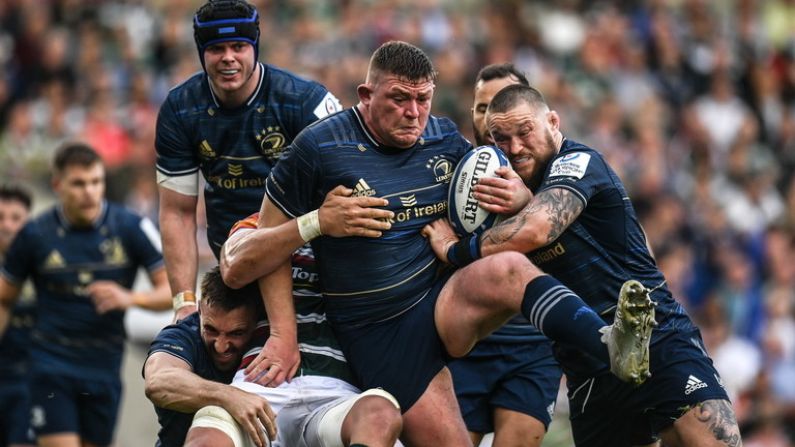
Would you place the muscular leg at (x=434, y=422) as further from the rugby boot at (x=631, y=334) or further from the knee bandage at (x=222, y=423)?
the rugby boot at (x=631, y=334)

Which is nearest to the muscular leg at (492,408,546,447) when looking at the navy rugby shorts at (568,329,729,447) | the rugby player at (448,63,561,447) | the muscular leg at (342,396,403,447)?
the rugby player at (448,63,561,447)

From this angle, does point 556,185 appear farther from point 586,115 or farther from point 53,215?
point 586,115

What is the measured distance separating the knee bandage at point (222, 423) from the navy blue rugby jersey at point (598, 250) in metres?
1.75

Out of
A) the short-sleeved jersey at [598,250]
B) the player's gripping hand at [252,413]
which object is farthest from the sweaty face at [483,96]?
the player's gripping hand at [252,413]

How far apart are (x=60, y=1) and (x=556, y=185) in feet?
42.4

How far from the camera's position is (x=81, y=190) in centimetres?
1071

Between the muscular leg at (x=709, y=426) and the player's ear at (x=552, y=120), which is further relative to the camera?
the player's ear at (x=552, y=120)

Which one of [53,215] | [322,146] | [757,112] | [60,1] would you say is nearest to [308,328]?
[322,146]

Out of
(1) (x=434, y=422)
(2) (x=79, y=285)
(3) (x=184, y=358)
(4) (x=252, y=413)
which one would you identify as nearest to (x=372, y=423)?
(1) (x=434, y=422)

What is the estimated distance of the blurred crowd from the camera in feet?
48.8

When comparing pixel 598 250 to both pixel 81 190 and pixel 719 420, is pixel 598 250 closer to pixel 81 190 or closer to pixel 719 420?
pixel 719 420

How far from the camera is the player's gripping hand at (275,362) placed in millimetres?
7168

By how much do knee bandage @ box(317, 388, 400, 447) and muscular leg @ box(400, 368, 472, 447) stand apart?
0.12m

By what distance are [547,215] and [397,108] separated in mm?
915
